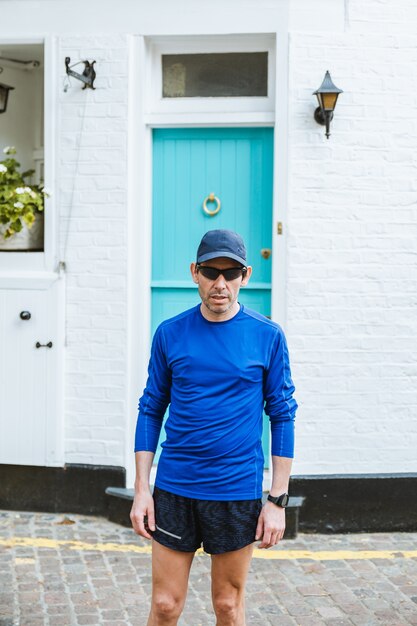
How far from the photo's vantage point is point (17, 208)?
21.6 feet

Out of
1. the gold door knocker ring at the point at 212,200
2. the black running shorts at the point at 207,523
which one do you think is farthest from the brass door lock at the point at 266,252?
the black running shorts at the point at 207,523

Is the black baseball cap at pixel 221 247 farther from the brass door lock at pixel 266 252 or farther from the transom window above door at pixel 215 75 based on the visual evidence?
the transom window above door at pixel 215 75

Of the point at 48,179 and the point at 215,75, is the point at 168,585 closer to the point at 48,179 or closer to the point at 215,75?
the point at 48,179

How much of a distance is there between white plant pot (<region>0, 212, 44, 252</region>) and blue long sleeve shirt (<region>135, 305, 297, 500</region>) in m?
3.28

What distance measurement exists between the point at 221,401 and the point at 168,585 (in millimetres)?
745

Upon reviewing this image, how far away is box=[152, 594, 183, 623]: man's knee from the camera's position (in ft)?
12.0

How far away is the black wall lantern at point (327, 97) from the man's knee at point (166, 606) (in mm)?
3640

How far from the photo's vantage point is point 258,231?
6730mm

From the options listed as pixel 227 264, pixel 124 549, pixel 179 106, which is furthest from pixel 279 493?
pixel 179 106

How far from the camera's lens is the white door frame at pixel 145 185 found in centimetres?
644

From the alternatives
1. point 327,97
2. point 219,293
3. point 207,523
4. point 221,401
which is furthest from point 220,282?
point 327,97

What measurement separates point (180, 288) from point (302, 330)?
0.95 metres

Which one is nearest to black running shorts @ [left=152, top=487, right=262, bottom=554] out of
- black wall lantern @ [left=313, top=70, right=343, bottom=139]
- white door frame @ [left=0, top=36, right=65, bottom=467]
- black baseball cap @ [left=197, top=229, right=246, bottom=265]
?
black baseball cap @ [left=197, top=229, right=246, bottom=265]

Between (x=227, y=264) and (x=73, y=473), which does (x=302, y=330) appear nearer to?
(x=73, y=473)
